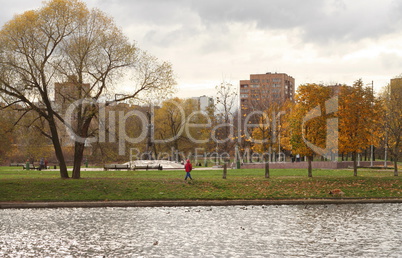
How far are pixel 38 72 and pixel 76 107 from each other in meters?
3.50

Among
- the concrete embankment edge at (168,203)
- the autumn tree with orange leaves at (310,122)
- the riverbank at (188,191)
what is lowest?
the concrete embankment edge at (168,203)

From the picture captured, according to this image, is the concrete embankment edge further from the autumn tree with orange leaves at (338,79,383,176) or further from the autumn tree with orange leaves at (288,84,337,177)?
the autumn tree with orange leaves at (288,84,337,177)

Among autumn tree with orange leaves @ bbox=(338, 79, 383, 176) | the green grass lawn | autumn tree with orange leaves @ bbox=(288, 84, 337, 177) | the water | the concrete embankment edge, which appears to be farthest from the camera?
autumn tree with orange leaves @ bbox=(288, 84, 337, 177)

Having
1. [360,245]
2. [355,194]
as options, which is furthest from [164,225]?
[355,194]

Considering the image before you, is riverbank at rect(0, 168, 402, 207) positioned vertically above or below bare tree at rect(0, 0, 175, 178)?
below

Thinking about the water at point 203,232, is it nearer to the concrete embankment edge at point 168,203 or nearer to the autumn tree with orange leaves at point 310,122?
the concrete embankment edge at point 168,203

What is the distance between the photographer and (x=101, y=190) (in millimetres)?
27703

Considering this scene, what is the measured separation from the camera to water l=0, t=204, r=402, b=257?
474 inches

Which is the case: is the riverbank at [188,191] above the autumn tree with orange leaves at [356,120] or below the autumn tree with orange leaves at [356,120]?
below

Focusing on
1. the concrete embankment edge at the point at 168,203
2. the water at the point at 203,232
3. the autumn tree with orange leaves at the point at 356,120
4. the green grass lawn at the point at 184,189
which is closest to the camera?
the water at the point at 203,232

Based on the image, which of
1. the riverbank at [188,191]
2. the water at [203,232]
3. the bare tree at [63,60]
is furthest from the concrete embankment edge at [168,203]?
the bare tree at [63,60]

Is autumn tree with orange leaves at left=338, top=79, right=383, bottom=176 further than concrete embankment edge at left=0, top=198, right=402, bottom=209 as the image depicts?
Yes

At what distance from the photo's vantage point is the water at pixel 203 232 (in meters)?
12.0

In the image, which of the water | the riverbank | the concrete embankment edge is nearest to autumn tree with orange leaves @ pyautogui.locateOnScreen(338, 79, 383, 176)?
the riverbank
